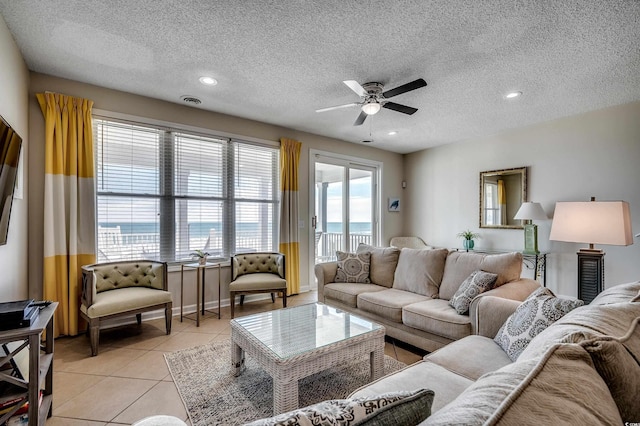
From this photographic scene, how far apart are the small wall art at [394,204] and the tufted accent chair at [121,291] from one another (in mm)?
4234

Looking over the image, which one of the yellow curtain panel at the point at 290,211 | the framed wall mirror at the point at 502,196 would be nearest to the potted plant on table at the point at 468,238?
the framed wall mirror at the point at 502,196

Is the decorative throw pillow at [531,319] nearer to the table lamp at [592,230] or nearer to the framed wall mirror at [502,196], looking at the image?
the table lamp at [592,230]

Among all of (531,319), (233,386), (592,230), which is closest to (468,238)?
(592,230)

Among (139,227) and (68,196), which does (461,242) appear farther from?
(68,196)

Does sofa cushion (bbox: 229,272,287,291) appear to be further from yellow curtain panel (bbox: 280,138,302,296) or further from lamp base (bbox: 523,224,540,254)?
lamp base (bbox: 523,224,540,254)

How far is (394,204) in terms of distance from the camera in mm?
6164

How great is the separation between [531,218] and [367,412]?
4439 millimetres

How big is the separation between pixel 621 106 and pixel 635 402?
4.45 m

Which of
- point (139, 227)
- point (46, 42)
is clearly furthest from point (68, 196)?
point (46, 42)

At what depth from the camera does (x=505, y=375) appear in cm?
64

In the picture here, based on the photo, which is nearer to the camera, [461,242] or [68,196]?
[68,196]

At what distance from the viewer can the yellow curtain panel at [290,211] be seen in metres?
4.55

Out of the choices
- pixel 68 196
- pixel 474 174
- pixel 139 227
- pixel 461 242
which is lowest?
pixel 461 242

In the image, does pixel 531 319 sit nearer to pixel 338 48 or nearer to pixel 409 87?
pixel 409 87
